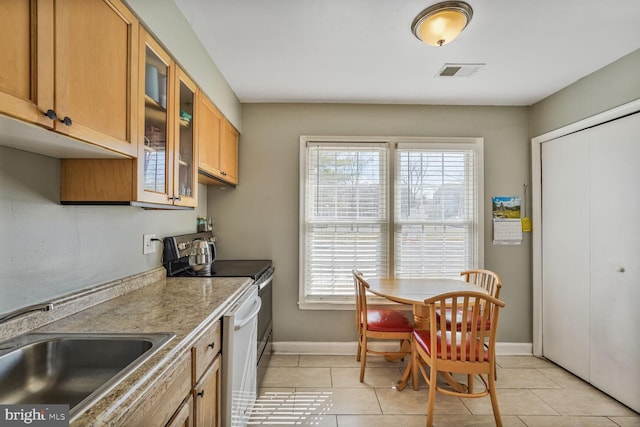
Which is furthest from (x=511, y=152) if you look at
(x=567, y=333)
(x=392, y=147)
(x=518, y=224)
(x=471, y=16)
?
(x=471, y=16)

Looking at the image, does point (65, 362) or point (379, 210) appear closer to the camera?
point (65, 362)

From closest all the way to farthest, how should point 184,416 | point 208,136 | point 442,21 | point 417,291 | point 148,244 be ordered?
point 184,416, point 442,21, point 148,244, point 208,136, point 417,291

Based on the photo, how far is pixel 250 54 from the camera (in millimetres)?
2287

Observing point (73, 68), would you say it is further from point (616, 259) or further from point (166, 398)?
point (616, 259)

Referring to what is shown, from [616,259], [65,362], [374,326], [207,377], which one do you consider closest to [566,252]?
[616,259]

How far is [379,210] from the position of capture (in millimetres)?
3195

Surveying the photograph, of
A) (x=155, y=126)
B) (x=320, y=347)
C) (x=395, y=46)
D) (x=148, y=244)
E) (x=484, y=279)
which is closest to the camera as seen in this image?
(x=155, y=126)

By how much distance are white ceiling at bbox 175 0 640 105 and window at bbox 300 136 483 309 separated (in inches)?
20.3

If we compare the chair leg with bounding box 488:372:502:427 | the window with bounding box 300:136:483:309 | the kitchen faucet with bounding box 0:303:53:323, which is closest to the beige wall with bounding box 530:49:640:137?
the window with bounding box 300:136:483:309

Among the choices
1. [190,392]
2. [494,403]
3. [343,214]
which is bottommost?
[494,403]

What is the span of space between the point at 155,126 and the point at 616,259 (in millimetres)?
3154

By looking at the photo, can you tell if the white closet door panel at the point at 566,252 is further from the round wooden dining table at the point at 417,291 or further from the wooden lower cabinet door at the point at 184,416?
the wooden lower cabinet door at the point at 184,416

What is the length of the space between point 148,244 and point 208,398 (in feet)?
3.50

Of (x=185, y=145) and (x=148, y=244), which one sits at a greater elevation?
(x=185, y=145)
